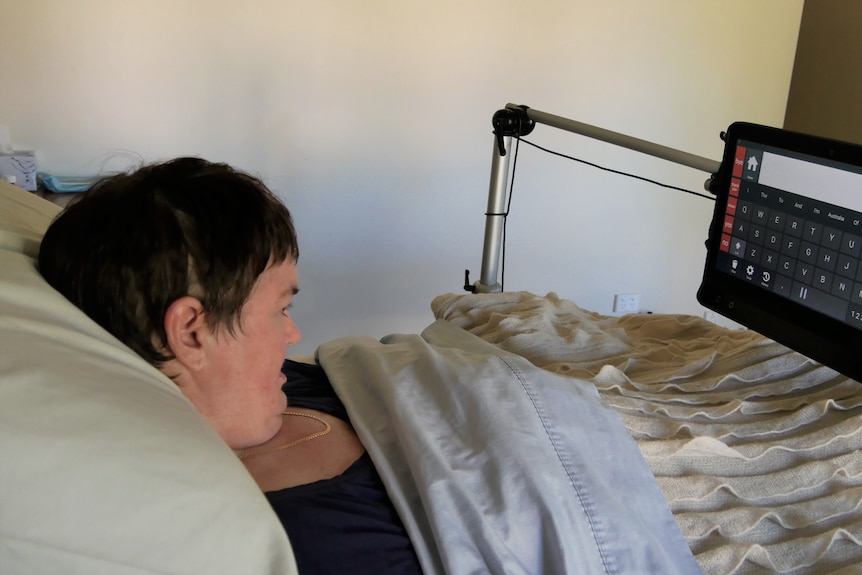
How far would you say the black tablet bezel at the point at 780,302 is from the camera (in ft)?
2.75

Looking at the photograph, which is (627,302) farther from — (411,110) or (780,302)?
(780,302)

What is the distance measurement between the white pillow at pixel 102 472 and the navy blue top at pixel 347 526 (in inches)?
5.3

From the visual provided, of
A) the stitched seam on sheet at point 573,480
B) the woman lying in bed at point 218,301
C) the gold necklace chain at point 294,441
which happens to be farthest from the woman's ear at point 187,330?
the stitched seam on sheet at point 573,480

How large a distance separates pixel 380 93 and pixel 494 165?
0.70 metres

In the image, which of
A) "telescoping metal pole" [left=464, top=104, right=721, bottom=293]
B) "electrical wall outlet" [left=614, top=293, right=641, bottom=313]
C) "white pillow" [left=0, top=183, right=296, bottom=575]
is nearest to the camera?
Answer: "white pillow" [left=0, top=183, right=296, bottom=575]

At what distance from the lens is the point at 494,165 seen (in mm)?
1497

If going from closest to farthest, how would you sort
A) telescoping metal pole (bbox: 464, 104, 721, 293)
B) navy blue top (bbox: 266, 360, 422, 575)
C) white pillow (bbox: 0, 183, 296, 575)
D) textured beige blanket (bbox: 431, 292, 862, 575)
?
white pillow (bbox: 0, 183, 296, 575) → navy blue top (bbox: 266, 360, 422, 575) → textured beige blanket (bbox: 431, 292, 862, 575) → telescoping metal pole (bbox: 464, 104, 721, 293)

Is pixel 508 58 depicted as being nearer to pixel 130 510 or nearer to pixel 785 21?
pixel 785 21

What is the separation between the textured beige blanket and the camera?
2.67 ft

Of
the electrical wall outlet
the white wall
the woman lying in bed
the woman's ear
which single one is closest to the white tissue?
the white wall

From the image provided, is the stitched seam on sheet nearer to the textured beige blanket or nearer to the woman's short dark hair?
the textured beige blanket

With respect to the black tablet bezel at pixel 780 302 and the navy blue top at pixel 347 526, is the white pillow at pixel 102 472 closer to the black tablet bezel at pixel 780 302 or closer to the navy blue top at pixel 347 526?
the navy blue top at pixel 347 526

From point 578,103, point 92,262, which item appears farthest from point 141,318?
point 578,103

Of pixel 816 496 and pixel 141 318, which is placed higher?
pixel 141 318
